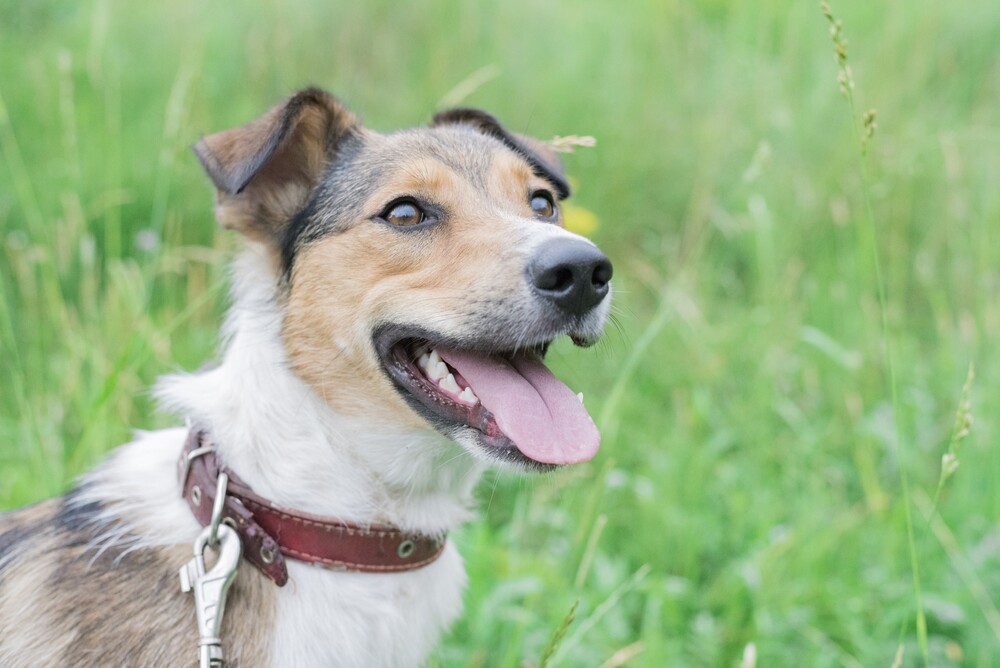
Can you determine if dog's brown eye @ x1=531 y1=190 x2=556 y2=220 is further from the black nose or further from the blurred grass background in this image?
the black nose

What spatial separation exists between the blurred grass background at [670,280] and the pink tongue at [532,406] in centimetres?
39

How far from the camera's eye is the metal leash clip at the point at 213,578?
2047 mm

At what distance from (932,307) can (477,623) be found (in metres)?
3.54

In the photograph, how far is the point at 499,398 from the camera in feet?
7.72

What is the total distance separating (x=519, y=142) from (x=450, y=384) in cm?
114

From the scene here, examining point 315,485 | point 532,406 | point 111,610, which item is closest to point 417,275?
point 532,406

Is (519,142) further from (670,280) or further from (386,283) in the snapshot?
(670,280)

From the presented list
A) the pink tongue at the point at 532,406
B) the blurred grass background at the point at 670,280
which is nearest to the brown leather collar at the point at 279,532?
the pink tongue at the point at 532,406

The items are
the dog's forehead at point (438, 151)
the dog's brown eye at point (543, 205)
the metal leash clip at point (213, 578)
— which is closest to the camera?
the metal leash clip at point (213, 578)

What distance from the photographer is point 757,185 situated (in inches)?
216

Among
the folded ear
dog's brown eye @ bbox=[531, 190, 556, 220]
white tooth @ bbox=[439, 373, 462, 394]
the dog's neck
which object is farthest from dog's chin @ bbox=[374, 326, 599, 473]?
the folded ear

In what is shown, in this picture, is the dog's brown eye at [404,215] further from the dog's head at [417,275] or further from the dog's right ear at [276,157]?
the dog's right ear at [276,157]

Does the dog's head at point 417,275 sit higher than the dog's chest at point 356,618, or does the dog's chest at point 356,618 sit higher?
the dog's head at point 417,275

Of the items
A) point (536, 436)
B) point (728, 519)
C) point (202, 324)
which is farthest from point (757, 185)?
point (536, 436)
